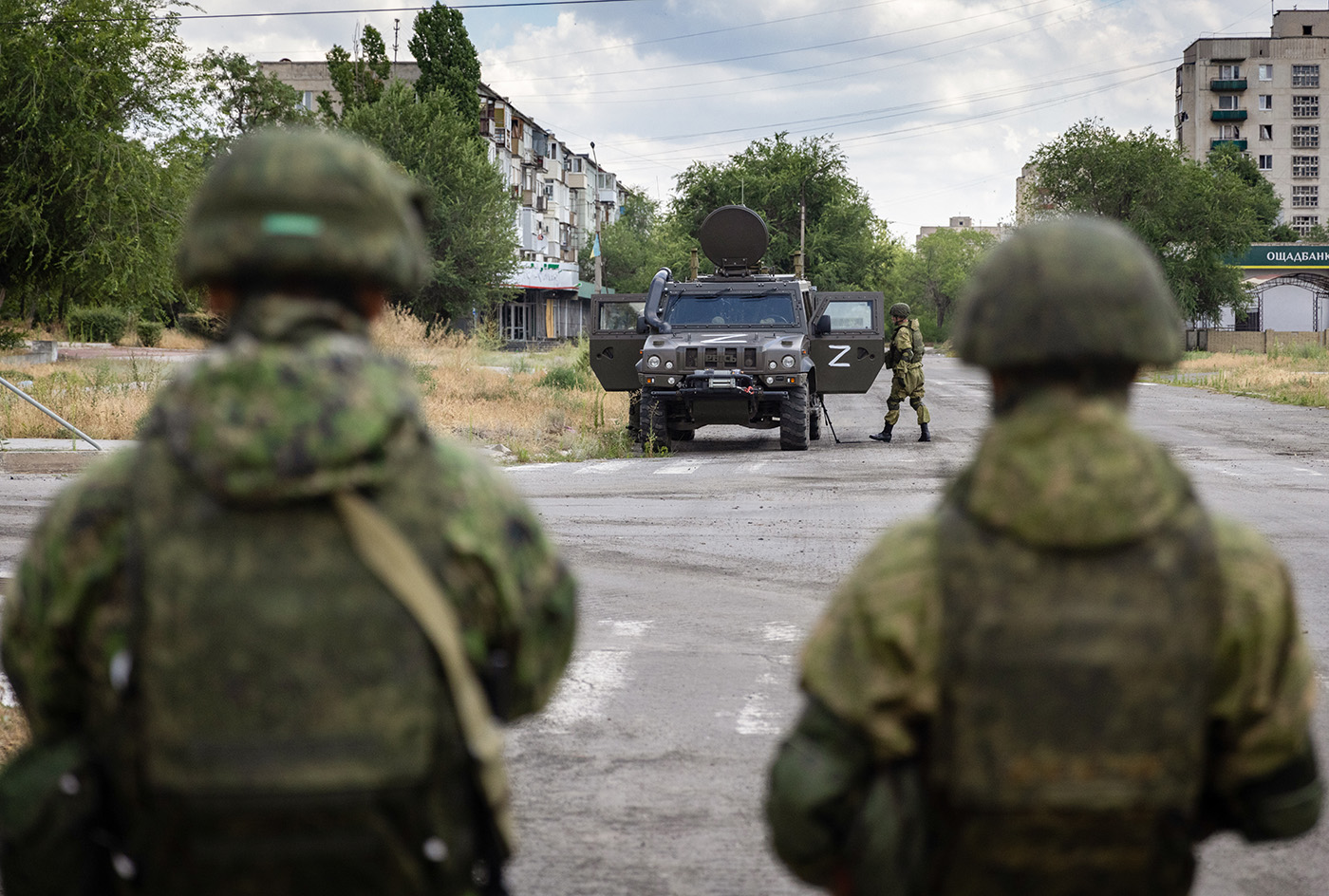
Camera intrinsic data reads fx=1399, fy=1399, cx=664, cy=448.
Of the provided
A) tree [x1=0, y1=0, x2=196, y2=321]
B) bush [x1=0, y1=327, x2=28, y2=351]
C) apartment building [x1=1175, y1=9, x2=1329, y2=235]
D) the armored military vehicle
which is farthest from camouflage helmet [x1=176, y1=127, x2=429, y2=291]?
apartment building [x1=1175, y1=9, x2=1329, y2=235]

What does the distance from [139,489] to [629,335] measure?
614 inches

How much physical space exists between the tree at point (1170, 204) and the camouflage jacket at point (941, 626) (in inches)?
2476

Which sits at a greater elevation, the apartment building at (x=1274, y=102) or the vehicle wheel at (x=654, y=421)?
the apartment building at (x=1274, y=102)

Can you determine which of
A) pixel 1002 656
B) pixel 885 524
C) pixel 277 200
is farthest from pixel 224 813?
pixel 885 524

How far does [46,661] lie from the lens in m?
1.71

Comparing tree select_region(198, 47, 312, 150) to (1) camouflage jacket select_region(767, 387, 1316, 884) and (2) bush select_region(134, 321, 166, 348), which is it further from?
(1) camouflage jacket select_region(767, 387, 1316, 884)

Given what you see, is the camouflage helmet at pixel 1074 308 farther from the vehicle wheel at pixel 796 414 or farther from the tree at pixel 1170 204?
the tree at pixel 1170 204

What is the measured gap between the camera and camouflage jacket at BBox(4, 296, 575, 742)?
5.10ft

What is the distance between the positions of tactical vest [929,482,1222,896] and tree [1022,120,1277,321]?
Answer: 62999 millimetres

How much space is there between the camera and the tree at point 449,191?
164ft

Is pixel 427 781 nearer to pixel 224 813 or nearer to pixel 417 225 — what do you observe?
pixel 224 813

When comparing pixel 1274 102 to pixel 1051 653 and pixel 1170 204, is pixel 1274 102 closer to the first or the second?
pixel 1170 204

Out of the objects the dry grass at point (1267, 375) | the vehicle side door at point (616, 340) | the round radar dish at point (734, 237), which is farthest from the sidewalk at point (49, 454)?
the dry grass at point (1267, 375)

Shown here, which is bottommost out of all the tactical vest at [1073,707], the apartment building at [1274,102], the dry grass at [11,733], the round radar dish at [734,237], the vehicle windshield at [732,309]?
the dry grass at [11,733]
